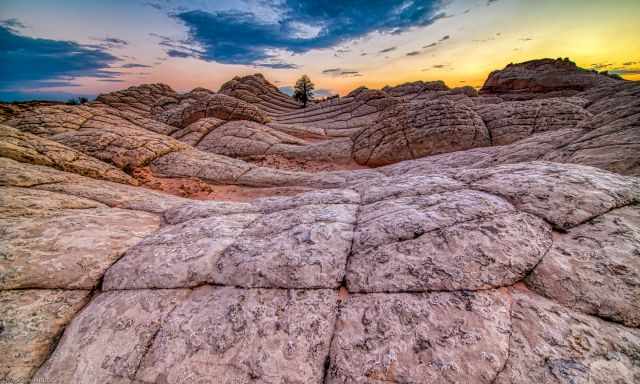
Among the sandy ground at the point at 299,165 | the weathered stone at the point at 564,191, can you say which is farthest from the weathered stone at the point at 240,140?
the weathered stone at the point at 564,191

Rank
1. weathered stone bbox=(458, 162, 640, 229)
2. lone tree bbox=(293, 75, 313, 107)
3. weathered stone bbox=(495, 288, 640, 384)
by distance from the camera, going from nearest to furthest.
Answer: weathered stone bbox=(495, 288, 640, 384)
weathered stone bbox=(458, 162, 640, 229)
lone tree bbox=(293, 75, 313, 107)

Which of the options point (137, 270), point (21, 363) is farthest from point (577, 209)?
point (21, 363)

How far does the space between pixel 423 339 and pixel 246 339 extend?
1898 mm

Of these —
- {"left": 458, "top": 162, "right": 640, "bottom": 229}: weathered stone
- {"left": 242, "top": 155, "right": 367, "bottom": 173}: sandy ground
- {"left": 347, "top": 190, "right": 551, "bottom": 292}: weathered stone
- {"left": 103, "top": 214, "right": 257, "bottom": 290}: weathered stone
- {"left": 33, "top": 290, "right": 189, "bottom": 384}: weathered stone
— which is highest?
{"left": 458, "top": 162, "right": 640, "bottom": 229}: weathered stone

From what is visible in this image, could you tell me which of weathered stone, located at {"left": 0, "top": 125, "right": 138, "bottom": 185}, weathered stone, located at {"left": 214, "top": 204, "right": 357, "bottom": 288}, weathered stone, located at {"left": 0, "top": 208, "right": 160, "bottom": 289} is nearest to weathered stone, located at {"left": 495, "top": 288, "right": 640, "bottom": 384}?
weathered stone, located at {"left": 214, "top": 204, "right": 357, "bottom": 288}

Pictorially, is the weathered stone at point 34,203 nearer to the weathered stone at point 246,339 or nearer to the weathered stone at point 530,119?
the weathered stone at point 246,339

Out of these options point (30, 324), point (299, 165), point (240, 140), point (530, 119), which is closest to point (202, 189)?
point (299, 165)

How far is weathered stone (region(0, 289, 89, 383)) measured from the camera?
2.83 metres

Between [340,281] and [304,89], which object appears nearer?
[340,281]

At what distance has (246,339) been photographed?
2729 millimetres

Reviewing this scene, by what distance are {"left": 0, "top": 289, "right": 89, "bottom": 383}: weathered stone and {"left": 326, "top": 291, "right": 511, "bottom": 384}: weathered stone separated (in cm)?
361

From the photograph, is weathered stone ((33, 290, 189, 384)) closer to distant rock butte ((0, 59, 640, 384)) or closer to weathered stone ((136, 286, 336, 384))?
distant rock butte ((0, 59, 640, 384))

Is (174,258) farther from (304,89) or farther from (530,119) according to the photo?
(304,89)

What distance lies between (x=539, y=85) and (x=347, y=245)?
158ft
